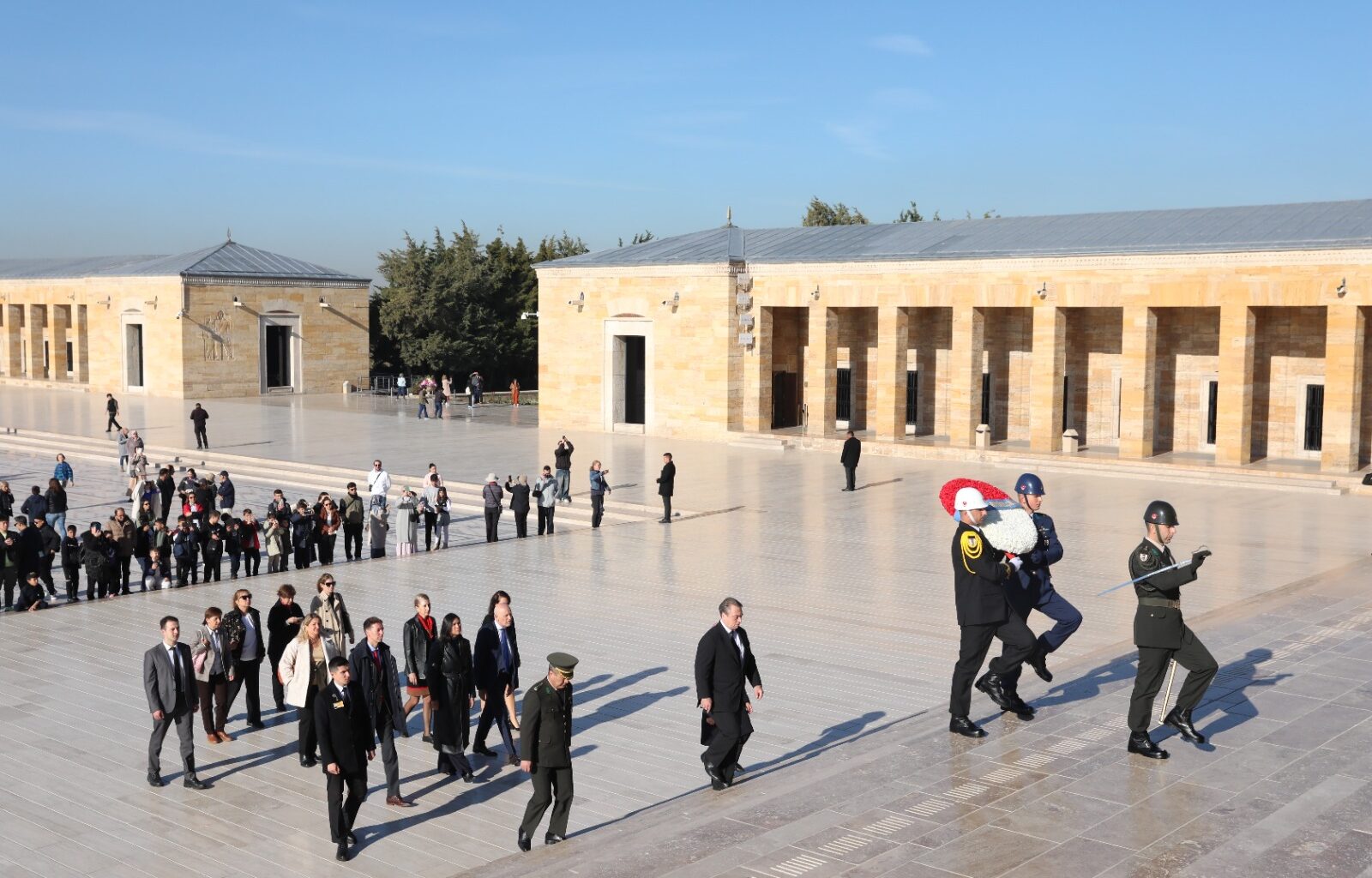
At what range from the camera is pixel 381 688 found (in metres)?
8.72

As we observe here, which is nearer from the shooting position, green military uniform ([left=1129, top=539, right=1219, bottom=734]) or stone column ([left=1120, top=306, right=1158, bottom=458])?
green military uniform ([left=1129, top=539, right=1219, bottom=734])

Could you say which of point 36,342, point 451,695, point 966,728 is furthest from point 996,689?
point 36,342

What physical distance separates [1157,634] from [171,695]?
637 cm

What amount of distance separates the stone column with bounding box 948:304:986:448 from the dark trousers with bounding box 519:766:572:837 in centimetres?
2205

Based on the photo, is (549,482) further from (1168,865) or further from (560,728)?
(1168,865)

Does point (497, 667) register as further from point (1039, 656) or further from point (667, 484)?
point (667, 484)

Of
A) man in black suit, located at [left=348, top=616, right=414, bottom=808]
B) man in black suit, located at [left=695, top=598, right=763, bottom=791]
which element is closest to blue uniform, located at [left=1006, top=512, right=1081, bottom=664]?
man in black suit, located at [left=695, top=598, right=763, bottom=791]

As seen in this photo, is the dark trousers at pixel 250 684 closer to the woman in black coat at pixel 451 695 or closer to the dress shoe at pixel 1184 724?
the woman in black coat at pixel 451 695

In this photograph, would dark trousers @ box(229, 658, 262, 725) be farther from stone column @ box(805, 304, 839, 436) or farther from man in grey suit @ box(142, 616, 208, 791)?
stone column @ box(805, 304, 839, 436)

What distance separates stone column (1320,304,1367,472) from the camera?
24.3m

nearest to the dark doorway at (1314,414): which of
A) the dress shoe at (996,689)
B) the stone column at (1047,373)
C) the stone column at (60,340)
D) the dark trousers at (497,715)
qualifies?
the stone column at (1047,373)

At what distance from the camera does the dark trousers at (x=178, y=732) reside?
9.04 metres

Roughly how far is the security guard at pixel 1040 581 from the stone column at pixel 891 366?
814 inches

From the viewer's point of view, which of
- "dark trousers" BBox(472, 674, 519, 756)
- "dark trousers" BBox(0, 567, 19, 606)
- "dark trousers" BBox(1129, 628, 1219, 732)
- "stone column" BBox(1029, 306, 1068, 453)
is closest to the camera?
"dark trousers" BBox(1129, 628, 1219, 732)
